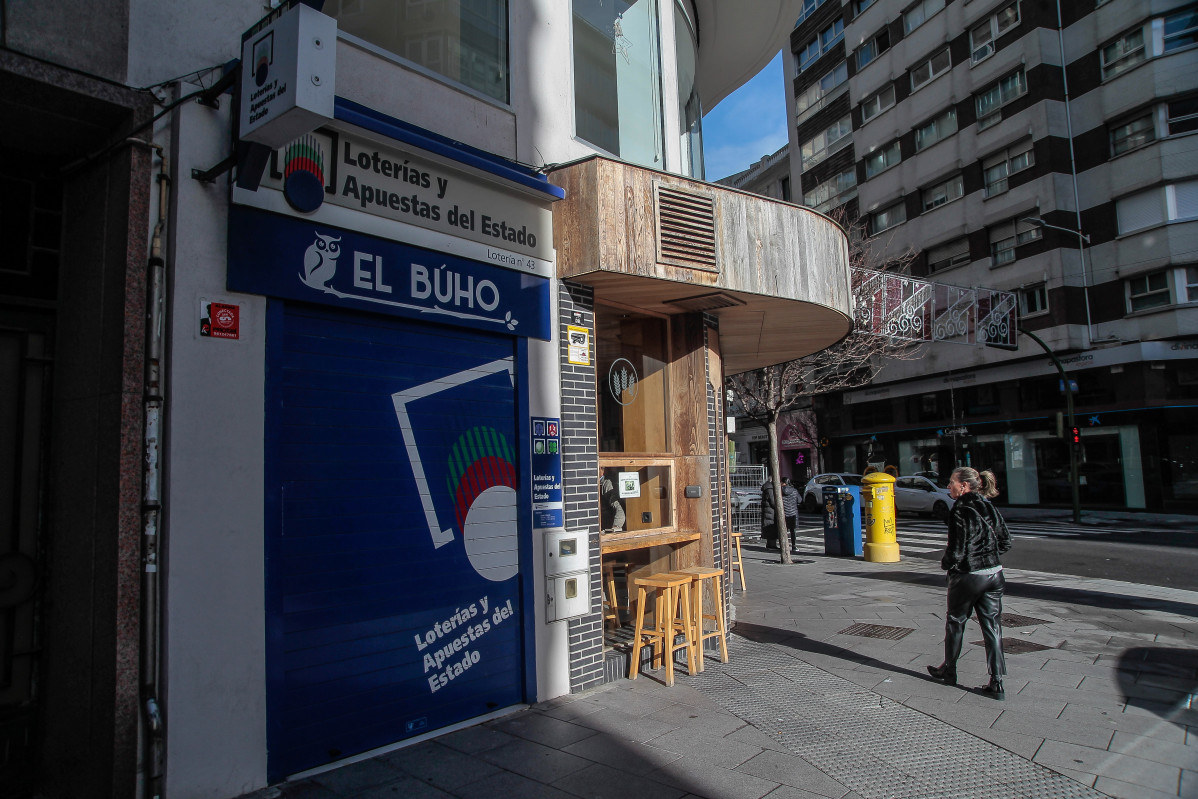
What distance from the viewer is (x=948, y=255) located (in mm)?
30469

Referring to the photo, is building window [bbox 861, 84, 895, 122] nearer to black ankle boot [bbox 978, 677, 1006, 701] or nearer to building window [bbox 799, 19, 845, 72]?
building window [bbox 799, 19, 845, 72]

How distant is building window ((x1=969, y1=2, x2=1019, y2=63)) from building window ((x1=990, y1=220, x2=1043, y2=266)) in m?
6.67

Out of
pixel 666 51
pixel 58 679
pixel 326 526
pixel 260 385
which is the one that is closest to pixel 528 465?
pixel 326 526

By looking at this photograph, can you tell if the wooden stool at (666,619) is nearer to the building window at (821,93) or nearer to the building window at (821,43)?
the building window at (821,93)

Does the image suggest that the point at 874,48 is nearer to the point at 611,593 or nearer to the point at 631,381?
the point at 631,381

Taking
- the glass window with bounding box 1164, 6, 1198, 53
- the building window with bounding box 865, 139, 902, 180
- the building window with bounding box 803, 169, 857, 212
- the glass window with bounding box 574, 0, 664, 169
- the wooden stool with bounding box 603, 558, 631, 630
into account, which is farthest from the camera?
the building window with bounding box 803, 169, 857, 212

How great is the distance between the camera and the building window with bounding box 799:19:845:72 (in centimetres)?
3656

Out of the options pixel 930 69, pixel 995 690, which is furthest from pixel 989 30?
pixel 995 690

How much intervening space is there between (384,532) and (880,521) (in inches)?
459

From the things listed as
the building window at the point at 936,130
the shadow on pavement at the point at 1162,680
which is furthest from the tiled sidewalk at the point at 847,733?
the building window at the point at 936,130

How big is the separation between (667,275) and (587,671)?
3.33 m

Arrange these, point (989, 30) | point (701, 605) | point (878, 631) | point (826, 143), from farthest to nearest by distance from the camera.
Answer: point (826, 143) < point (989, 30) < point (878, 631) < point (701, 605)

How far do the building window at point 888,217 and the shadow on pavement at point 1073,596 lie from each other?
24484 mm

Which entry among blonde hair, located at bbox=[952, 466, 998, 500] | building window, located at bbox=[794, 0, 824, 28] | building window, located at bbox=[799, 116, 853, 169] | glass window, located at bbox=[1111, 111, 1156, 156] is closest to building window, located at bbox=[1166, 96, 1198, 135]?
glass window, located at bbox=[1111, 111, 1156, 156]
